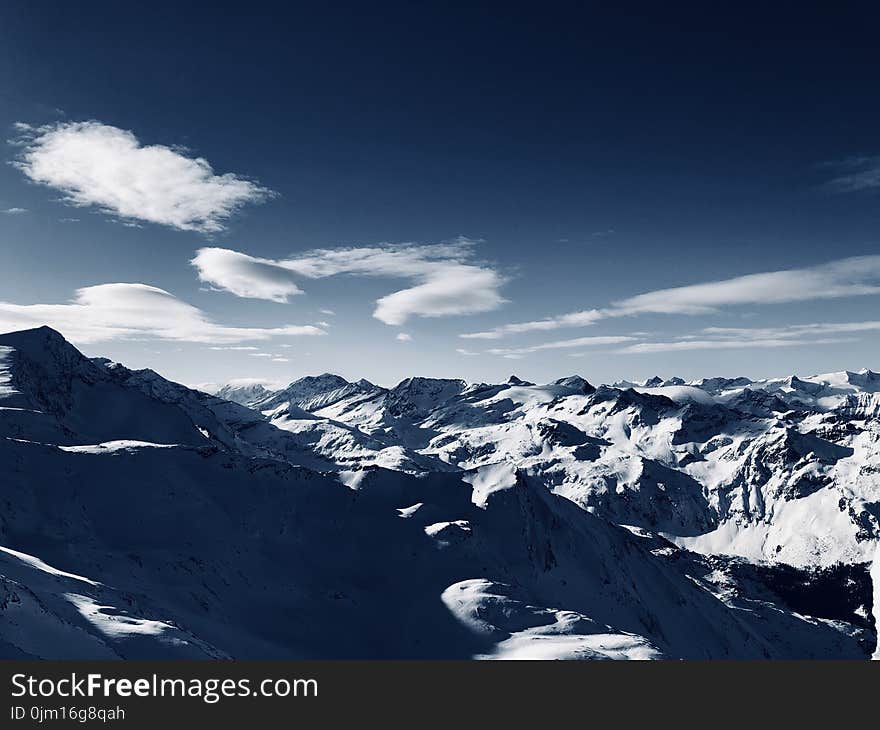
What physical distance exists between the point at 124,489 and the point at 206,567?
27857 mm

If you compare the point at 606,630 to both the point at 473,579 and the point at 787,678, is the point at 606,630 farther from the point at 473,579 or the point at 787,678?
the point at 787,678

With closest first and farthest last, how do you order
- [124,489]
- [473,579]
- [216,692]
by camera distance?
[216,692], [124,489], [473,579]

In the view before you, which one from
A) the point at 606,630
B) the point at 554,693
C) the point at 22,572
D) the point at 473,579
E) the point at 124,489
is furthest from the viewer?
the point at 473,579

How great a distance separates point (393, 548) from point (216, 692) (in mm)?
123914

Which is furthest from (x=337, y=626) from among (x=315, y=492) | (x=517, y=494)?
(x=517, y=494)

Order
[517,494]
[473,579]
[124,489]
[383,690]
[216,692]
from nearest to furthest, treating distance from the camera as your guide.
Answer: [216,692], [383,690], [124,489], [473,579], [517,494]

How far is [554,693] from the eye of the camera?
133 ft

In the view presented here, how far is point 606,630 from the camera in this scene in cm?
12219

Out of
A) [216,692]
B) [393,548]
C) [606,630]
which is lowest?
[606,630]

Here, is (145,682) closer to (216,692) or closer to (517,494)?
(216,692)

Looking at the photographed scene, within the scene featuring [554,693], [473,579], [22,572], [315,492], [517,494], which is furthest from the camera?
[517,494]

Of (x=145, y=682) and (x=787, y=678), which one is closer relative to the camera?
(x=145, y=682)

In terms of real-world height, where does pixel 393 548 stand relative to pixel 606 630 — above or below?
above

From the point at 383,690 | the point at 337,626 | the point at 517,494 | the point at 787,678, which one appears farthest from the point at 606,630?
the point at 383,690
